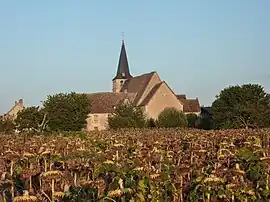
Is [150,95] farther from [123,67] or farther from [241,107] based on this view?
[123,67]

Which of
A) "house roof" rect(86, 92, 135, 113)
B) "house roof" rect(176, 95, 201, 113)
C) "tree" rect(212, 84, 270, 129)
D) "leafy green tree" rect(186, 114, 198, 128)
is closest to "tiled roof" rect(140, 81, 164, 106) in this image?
"house roof" rect(86, 92, 135, 113)

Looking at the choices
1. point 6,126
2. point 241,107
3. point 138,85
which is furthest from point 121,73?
point 6,126

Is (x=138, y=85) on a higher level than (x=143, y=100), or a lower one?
higher

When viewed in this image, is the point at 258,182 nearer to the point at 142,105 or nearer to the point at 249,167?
the point at 249,167

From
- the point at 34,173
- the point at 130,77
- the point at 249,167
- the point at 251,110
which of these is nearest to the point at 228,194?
the point at 249,167

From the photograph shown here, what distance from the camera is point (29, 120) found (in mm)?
51219

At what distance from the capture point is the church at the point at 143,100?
7788cm

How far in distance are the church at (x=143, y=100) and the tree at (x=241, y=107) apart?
14986 mm

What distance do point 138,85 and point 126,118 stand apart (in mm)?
24216

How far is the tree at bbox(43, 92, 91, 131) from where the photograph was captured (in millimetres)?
61562

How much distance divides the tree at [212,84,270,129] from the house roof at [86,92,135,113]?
894 inches

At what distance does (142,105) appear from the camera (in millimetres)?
78625

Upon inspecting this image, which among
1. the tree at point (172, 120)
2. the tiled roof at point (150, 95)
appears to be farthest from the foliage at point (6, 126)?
the tiled roof at point (150, 95)

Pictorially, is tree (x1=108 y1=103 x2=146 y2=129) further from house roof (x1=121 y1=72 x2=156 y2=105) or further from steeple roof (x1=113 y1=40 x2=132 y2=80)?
steeple roof (x1=113 y1=40 x2=132 y2=80)
